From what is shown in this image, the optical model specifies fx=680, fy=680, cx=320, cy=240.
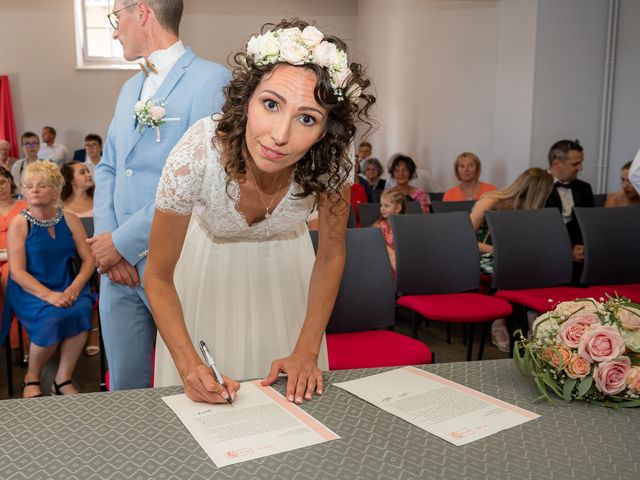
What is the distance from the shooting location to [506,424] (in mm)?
1302

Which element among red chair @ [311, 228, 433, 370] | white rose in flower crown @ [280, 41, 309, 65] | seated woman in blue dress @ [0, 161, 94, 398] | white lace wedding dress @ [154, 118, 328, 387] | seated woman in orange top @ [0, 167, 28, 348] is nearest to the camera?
white rose in flower crown @ [280, 41, 309, 65]

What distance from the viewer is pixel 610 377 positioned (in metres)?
1.36

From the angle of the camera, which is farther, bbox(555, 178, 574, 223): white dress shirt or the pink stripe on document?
bbox(555, 178, 574, 223): white dress shirt

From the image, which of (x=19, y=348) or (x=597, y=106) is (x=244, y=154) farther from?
(x=597, y=106)

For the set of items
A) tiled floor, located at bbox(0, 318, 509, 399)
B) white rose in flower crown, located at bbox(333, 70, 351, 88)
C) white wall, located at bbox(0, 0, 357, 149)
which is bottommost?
tiled floor, located at bbox(0, 318, 509, 399)

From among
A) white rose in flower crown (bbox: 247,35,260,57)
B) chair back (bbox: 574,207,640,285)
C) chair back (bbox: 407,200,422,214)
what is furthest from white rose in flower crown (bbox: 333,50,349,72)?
chair back (bbox: 407,200,422,214)

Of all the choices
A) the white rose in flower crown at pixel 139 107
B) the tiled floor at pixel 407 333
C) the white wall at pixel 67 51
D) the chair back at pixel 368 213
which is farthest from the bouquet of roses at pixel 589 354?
the white wall at pixel 67 51

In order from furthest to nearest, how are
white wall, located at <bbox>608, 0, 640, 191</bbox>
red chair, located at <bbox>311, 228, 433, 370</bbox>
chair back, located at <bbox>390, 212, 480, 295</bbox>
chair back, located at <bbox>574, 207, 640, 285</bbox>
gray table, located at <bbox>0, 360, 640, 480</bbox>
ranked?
white wall, located at <bbox>608, 0, 640, 191</bbox> < chair back, located at <bbox>574, 207, 640, 285</bbox> < chair back, located at <bbox>390, 212, 480, 295</bbox> < red chair, located at <bbox>311, 228, 433, 370</bbox> < gray table, located at <bbox>0, 360, 640, 480</bbox>

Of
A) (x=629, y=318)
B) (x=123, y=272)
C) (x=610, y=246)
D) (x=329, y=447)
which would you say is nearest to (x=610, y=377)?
(x=629, y=318)

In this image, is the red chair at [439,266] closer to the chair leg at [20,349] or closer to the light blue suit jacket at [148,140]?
the light blue suit jacket at [148,140]

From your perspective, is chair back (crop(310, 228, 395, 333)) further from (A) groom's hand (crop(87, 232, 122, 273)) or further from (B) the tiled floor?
(B) the tiled floor

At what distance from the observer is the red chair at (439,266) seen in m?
3.63

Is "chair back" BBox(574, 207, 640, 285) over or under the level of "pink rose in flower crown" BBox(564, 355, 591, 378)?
under

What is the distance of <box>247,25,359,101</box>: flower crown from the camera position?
153 cm
